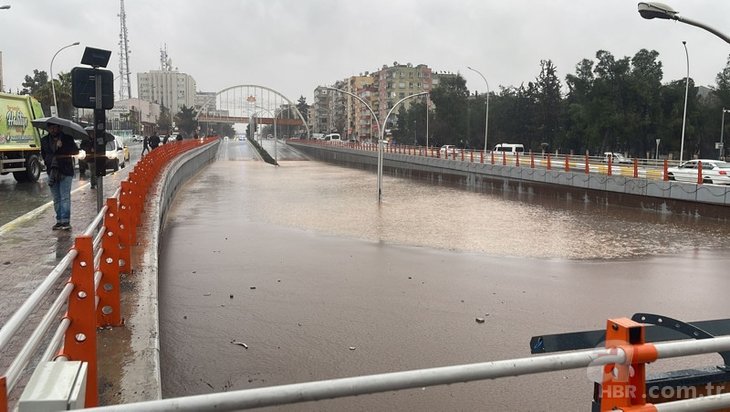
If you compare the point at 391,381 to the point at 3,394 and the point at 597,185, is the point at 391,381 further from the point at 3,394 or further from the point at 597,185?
the point at 597,185

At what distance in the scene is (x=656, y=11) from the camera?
14289 millimetres

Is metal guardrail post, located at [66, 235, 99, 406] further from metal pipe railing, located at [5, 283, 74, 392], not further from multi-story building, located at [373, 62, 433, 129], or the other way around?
multi-story building, located at [373, 62, 433, 129]

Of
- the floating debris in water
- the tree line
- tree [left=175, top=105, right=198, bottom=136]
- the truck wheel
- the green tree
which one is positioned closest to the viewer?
the floating debris in water

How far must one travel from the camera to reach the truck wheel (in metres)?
19.0

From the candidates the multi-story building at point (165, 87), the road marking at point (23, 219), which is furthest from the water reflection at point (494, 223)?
the multi-story building at point (165, 87)

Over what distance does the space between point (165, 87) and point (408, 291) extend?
187 meters

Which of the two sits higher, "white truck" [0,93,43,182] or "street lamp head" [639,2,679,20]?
"street lamp head" [639,2,679,20]

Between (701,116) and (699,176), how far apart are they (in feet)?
145

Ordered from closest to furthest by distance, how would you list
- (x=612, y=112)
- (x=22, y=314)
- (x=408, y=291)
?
(x=22, y=314) < (x=408, y=291) < (x=612, y=112)

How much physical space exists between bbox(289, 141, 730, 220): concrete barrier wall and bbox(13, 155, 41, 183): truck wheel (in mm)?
21294

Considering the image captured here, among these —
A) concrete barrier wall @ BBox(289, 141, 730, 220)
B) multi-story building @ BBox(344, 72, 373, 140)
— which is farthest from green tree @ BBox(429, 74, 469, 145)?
Answer: multi-story building @ BBox(344, 72, 373, 140)

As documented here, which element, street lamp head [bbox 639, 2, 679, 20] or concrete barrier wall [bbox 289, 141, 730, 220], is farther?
concrete barrier wall [bbox 289, 141, 730, 220]

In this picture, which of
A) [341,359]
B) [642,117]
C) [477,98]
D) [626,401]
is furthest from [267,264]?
[477,98]

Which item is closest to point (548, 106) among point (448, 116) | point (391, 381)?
point (448, 116)
